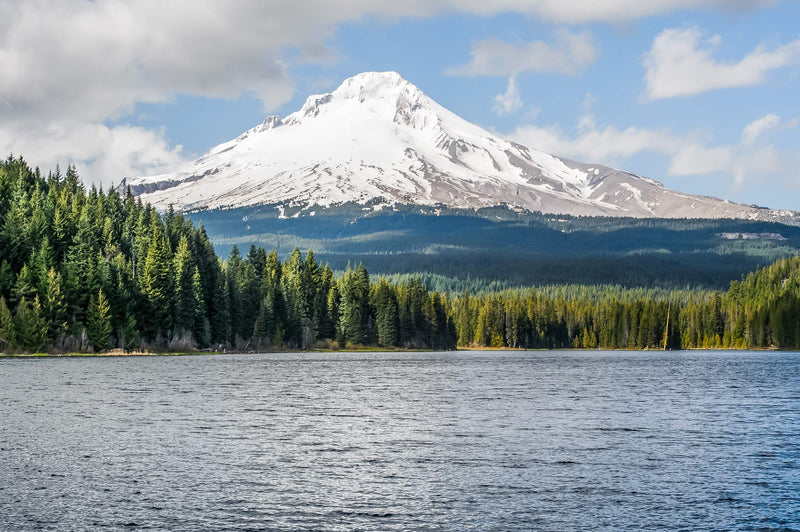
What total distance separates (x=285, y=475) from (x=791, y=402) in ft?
171

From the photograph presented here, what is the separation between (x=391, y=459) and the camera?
4275cm

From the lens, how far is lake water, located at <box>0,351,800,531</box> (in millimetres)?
31438

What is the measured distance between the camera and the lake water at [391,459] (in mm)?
31438

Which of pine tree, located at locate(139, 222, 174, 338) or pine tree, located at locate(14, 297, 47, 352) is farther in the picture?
pine tree, located at locate(139, 222, 174, 338)

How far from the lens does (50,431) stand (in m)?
50.2

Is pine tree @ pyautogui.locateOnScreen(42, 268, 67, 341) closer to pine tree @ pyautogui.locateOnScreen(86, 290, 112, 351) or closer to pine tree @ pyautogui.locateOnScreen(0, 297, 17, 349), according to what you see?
pine tree @ pyautogui.locateOnScreen(86, 290, 112, 351)

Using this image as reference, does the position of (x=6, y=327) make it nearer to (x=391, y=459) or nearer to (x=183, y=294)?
(x=183, y=294)

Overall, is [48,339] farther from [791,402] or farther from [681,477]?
[681,477]

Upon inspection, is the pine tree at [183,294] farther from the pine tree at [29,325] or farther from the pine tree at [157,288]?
the pine tree at [29,325]

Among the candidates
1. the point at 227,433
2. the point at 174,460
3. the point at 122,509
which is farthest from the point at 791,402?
the point at 122,509

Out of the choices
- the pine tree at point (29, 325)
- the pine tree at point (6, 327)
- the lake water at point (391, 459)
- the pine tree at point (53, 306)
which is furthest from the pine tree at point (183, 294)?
the lake water at point (391, 459)

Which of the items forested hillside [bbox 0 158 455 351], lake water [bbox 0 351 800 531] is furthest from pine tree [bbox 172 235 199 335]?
lake water [bbox 0 351 800 531]

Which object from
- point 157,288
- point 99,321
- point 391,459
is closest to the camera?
point 391,459

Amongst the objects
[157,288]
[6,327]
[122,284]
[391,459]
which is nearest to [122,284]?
[122,284]
